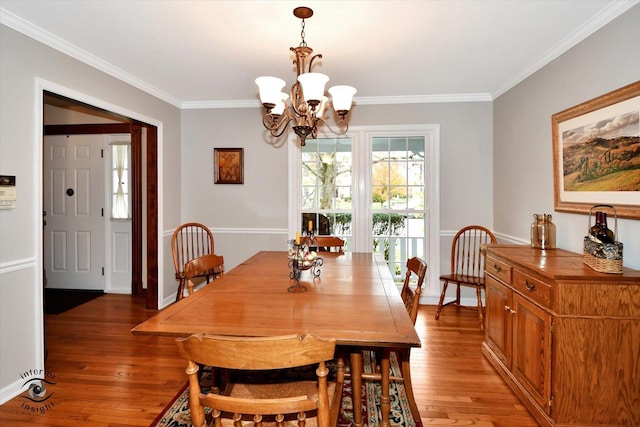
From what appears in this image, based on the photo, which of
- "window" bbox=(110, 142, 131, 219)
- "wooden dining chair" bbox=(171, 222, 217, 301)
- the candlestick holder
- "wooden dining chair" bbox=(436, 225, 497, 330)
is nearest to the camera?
the candlestick holder

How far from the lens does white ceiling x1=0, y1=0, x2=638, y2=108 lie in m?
2.19

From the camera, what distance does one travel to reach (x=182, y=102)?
14.2 feet

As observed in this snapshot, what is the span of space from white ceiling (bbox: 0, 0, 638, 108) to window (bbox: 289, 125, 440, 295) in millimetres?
769

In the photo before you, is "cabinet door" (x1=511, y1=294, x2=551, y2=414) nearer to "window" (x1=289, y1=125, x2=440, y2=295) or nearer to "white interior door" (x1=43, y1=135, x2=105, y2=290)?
"window" (x1=289, y1=125, x2=440, y2=295)

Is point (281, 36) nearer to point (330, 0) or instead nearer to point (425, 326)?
point (330, 0)

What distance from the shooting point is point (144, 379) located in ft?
8.20

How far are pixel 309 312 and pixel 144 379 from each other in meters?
1.69

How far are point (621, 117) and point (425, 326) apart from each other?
2.30 meters

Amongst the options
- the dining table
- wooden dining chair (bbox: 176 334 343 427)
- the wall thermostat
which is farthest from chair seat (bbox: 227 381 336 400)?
the wall thermostat

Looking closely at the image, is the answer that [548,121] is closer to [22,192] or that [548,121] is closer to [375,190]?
[375,190]

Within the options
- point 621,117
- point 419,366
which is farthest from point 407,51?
point 419,366

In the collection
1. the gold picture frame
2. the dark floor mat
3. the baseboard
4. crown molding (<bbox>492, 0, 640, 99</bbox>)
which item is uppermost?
crown molding (<bbox>492, 0, 640, 99</bbox>)

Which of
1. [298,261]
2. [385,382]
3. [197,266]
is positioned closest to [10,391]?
[197,266]

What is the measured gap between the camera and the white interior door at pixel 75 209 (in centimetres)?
461
